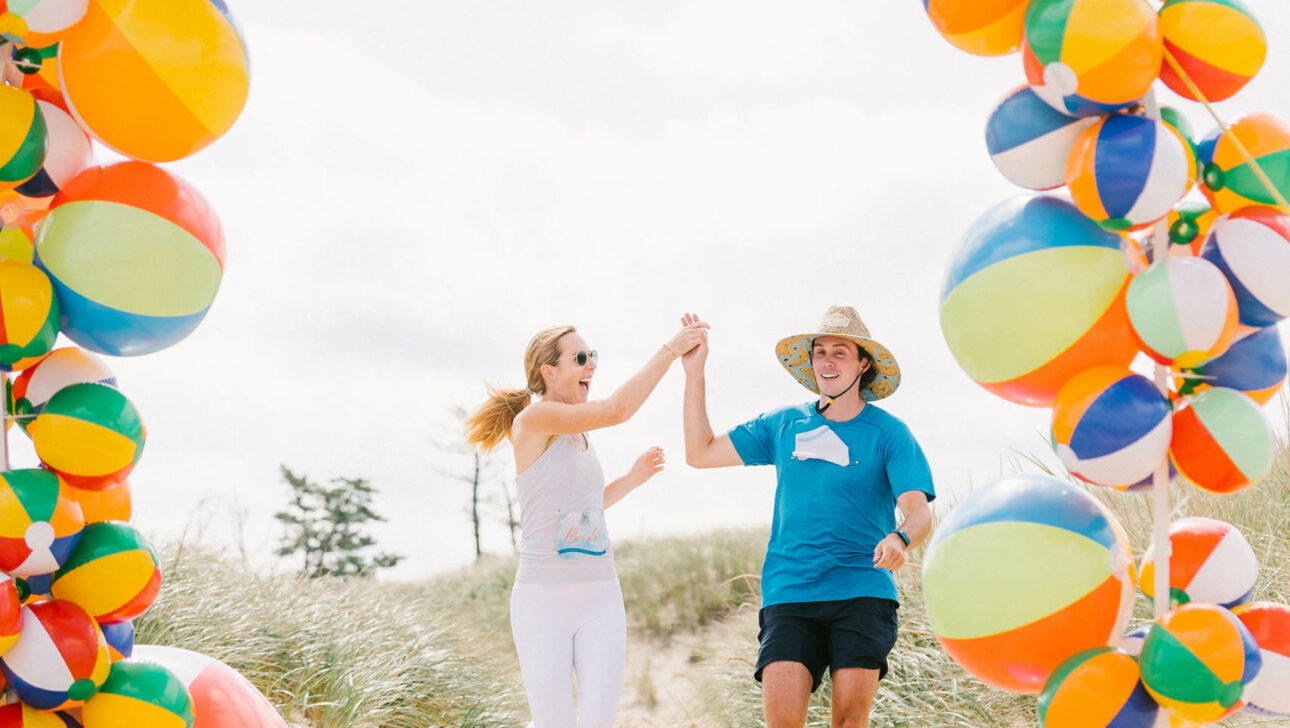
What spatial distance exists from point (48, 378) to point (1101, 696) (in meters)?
2.54

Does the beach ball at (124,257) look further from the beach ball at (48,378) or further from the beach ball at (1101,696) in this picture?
the beach ball at (1101,696)

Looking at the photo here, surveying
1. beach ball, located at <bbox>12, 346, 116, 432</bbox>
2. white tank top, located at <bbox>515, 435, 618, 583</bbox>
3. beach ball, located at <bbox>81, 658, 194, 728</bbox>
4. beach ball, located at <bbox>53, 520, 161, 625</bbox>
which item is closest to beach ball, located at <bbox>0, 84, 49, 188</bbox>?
beach ball, located at <bbox>12, 346, 116, 432</bbox>

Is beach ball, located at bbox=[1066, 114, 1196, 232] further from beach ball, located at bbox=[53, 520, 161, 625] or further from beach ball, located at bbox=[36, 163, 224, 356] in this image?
beach ball, located at bbox=[53, 520, 161, 625]

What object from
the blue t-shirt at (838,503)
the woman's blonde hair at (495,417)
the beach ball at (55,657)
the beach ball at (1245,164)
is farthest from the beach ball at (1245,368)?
the woman's blonde hair at (495,417)

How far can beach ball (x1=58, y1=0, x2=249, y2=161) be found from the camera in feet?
8.37

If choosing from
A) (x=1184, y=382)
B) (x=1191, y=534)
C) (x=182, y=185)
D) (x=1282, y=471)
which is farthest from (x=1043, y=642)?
(x=1282, y=471)

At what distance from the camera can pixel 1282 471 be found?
664cm

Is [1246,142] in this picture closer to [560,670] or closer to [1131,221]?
[1131,221]

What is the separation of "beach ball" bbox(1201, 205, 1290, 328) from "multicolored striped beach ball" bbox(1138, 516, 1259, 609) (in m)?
0.48

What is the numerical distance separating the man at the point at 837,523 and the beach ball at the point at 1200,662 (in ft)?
4.53

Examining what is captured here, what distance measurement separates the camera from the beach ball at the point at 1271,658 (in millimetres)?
2242

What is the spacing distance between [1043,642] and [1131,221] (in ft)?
3.01

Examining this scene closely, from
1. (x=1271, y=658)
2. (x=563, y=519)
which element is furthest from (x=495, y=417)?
(x=1271, y=658)

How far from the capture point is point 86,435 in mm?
2549
